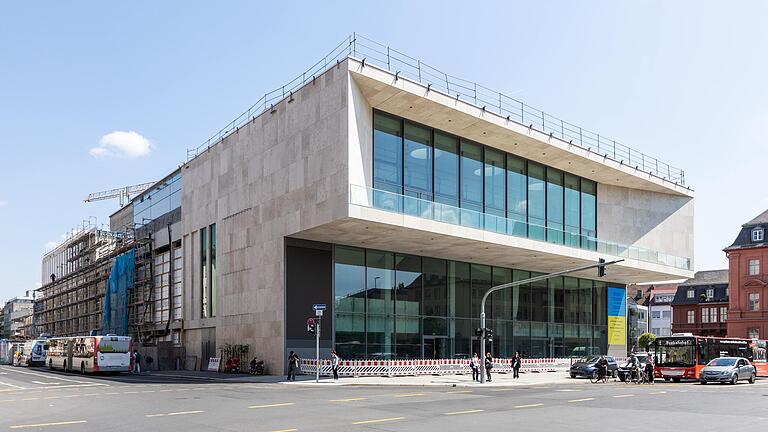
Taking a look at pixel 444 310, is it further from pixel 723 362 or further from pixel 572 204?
pixel 723 362

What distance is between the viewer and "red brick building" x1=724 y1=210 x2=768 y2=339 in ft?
274

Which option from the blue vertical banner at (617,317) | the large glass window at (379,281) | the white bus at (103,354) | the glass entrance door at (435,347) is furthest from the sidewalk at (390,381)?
the blue vertical banner at (617,317)

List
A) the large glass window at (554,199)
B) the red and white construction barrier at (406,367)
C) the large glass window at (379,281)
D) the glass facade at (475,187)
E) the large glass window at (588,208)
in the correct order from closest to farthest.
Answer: the glass facade at (475,187)
the red and white construction barrier at (406,367)
the large glass window at (379,281)
the large glass window at (554,199)
the large glass window at (588,208)

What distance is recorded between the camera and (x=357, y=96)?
37.9m

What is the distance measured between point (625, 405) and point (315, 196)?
66.6ft

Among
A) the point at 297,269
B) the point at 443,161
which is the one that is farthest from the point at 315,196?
the point at 443,161

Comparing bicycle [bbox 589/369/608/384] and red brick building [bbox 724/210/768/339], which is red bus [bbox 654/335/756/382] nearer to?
bicycle [bbox 589/369/608/384]

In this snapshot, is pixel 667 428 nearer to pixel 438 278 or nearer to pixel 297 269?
pixel 297 269

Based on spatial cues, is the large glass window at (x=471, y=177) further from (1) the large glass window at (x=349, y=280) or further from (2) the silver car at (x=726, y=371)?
(2) the silver car at (x=726, y=371)

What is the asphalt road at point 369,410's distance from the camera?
1762 centimetres

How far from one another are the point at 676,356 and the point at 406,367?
15769mm

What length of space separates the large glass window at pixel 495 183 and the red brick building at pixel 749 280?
50.3 m

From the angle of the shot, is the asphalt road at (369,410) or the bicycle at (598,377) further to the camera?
the bicycle at (598,377)

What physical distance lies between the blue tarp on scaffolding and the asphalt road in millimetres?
34872
